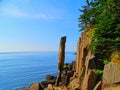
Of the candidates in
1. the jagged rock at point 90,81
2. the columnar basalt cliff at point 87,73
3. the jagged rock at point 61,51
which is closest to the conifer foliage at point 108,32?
the columnar basalt cliff at point 87,73

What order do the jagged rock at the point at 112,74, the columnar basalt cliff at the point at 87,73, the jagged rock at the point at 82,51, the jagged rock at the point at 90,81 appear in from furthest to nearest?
the jagged rock at the point at 82,51 < the jagged rock at the point at 90,81 < the columnar basalt cliff at the point at 87,73 < the jagged rock at the point at 112,74

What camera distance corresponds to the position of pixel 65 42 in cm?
3134

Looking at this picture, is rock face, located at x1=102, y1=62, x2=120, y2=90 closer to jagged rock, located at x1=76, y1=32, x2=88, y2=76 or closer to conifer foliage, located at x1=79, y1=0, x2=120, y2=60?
conifer foliage, located at x1=79, y1=0, x2=120, y2=60

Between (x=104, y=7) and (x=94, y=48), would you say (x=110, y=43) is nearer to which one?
(x=94, y=48)

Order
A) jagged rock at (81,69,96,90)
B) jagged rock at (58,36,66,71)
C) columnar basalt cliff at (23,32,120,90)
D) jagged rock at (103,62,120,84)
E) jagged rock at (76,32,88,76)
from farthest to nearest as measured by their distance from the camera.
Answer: jagged rock at (58,36,66,71) < jagged rock at (76,32,88,76) < jagged rock at (81,69,96,90) < columnar basalt cliff at (23,32,120,90) < jagged rock at (103,62,120,84)

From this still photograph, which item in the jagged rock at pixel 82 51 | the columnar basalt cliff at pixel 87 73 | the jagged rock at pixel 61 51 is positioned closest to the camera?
the columnar basalt cliff at pixel 87 73

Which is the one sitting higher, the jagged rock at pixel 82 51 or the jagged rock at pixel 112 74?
the jagged rock at pixel 82 51

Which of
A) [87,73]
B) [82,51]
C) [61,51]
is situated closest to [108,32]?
[87,73]

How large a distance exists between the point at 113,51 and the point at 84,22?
12.9 metres

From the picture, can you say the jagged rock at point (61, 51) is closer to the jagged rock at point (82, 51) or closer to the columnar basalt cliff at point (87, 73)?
the columnar basalt cliff at point (87, 73)

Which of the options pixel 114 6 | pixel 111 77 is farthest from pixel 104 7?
pixel 111 77

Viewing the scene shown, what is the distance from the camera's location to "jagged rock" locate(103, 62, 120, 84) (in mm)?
18250

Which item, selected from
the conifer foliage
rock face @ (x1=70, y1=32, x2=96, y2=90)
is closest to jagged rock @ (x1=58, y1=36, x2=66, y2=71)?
rock face @ (x1=70, y1=32, x2=96, y2=90)

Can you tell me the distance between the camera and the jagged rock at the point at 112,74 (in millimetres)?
18250
